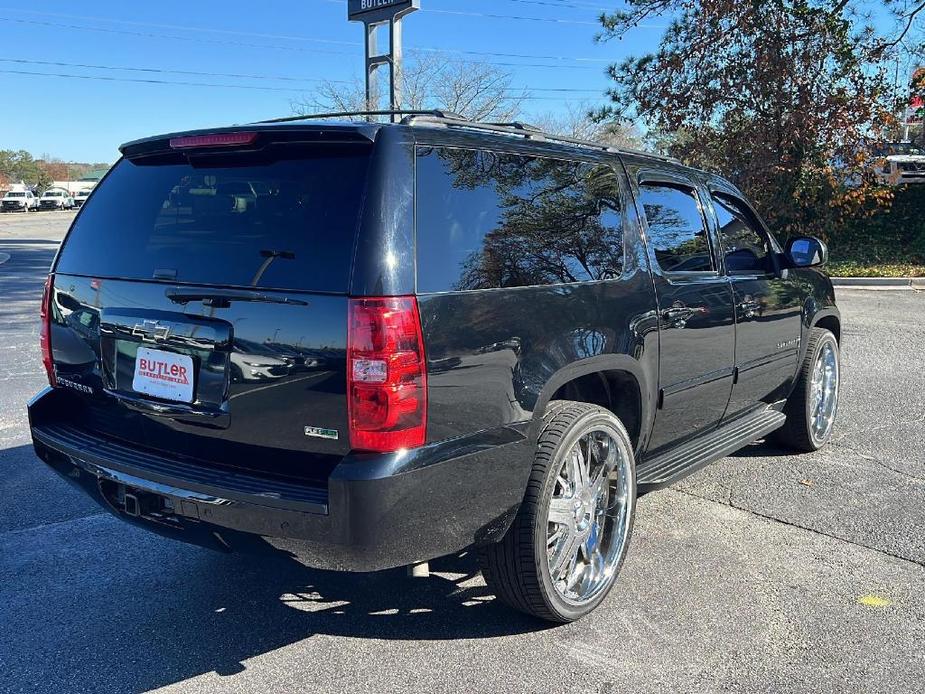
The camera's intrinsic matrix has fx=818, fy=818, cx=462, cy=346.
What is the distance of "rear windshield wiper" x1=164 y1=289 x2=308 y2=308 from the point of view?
103 inches

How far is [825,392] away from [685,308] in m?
2.40

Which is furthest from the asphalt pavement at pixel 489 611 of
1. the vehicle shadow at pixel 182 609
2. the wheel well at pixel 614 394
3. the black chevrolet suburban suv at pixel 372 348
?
the wheel well at pixel 614 394

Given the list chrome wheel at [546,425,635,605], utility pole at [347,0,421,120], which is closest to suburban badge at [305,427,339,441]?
chrome wheel at [546,425,635,605]

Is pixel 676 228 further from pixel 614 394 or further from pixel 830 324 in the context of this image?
pixel 830 324

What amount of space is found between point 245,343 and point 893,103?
17292 mm

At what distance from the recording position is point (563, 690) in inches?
109

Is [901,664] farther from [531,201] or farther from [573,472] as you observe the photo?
[531,201]

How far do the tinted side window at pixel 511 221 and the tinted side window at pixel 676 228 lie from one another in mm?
344

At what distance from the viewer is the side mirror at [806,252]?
485 cm

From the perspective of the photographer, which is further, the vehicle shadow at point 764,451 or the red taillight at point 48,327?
the vehicle shadow at point 764,451

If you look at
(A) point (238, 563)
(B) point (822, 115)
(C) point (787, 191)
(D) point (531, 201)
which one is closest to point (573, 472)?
(D) point (531, 201)

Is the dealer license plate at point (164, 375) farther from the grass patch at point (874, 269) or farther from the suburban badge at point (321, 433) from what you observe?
the grass patch at point (874, 269)

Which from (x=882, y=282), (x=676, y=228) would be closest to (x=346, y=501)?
(x=676, y=228)

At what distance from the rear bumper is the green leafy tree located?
1545cm
